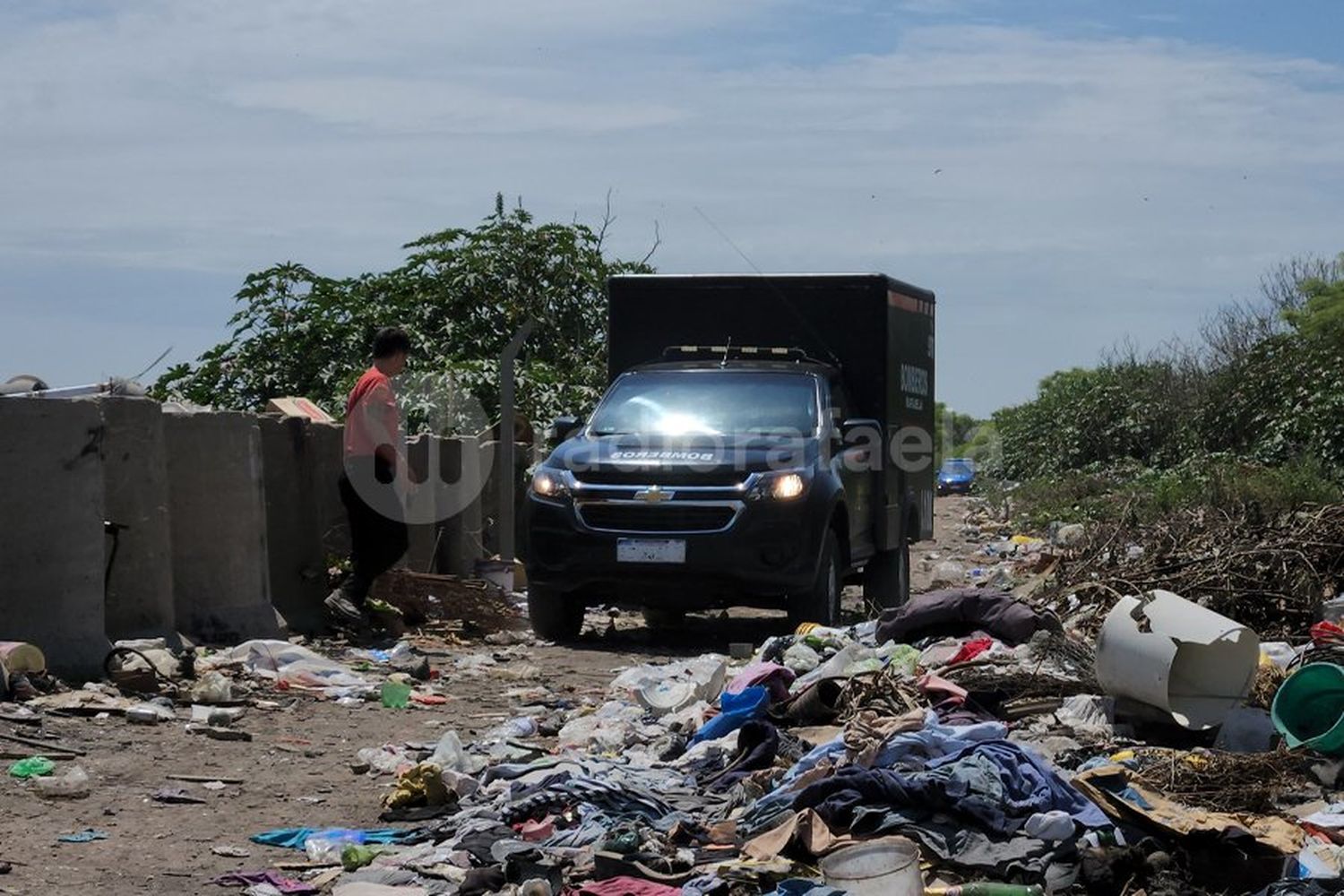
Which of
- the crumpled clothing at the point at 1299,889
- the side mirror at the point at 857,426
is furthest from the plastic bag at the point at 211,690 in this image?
the crumpled clothing at the point at 1299,889

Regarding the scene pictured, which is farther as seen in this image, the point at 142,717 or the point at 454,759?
the point at 142,717

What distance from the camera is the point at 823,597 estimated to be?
11773 mm

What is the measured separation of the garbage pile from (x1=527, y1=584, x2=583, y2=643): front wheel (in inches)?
125

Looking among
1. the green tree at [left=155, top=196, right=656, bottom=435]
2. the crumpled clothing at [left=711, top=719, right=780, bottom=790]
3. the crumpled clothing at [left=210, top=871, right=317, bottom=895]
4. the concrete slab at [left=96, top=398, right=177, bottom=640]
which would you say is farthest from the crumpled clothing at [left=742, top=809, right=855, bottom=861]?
the green tree at [left=155, top=196, right=656, bottom=435]

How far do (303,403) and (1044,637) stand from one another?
7.16m

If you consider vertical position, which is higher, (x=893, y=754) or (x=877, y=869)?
(x=893, y=754)

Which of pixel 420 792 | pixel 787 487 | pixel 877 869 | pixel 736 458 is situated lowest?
pixel 420 792

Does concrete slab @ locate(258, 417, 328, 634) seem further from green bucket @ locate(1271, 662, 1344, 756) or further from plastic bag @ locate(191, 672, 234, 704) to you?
green bucket @ locate(1271, 662, 1344, 756)

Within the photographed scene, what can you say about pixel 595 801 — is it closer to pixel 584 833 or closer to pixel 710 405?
pixel 584 833

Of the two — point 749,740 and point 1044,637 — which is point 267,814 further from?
point 1044,637

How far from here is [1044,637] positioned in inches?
332

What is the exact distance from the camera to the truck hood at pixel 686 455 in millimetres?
11570

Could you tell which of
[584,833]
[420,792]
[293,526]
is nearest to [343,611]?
[293,526]

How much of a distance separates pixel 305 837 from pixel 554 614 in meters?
5.95
